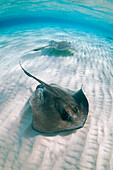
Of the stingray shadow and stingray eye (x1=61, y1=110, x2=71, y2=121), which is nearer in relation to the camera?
stingray eye (x1=61, y1=110, x2=71, y2=121)

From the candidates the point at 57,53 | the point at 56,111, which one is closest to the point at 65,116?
the point at 56,111

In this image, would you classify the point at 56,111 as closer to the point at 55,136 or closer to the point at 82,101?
the point at 55,136

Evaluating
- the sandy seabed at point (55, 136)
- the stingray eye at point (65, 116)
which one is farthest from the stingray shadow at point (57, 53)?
the stingray eye at point (65, 116)

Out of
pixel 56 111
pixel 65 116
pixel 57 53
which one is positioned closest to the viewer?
pixel 65 116

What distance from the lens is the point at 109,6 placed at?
20797mm

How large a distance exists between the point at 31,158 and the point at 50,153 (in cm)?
36

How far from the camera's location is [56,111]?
2342 millimetres

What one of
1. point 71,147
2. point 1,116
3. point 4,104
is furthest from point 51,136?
point 4,104

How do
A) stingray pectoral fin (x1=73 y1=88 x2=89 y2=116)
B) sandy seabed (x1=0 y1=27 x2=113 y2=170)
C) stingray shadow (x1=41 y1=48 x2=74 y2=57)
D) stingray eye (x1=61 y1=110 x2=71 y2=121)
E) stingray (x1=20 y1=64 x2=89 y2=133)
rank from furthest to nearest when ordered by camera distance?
stingray shadow (x1=41 y1=48 x2=74 y2=57) < stingray pectoral fin (x1=73 y1=88 x2=89 y2=116) < stingray eye (x1=61 y1=110 x2=71 y2=121) < stingray (x1=20 y1=64 x2=89 y2=133) < sandy seabed (x1=0 y1=27 x2=113 y2=170)

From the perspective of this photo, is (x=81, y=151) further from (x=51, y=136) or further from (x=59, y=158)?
(x=51, y=136)

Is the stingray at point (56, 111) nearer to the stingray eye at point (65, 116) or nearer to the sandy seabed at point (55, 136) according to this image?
the stingray eye at point (65, 116)

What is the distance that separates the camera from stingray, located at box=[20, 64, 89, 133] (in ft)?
6.69

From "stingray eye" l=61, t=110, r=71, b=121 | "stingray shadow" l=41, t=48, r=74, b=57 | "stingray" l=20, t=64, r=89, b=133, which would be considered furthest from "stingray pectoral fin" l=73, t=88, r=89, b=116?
"stingray shadow" l=41, t=48, r=74, b=57

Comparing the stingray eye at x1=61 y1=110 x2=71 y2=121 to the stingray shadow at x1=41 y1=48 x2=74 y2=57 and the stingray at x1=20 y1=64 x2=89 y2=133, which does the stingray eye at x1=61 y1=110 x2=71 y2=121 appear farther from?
the stingray shadow at x1=41 y1=48 x2=74 y2=57
